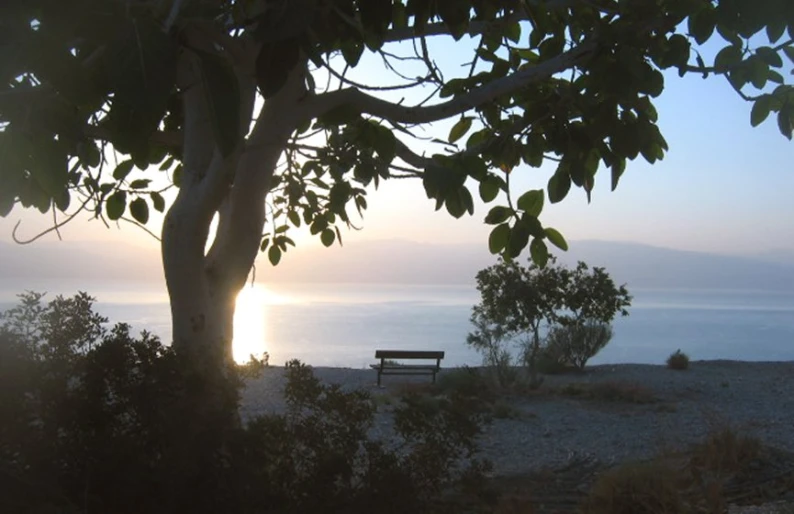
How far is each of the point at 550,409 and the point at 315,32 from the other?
12.7 meters

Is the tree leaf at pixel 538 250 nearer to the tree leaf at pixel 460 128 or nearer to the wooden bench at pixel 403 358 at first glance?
the tree leaf at pixel 460 128

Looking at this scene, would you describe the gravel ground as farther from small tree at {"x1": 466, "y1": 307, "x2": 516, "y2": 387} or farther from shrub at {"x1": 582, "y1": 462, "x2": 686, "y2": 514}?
shrub at {"x1": 582, "y1": 462, "x2": 686, "y2": 514}

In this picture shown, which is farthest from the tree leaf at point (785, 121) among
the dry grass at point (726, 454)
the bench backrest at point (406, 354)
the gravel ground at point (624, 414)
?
the bench backrest at point (406, 354)

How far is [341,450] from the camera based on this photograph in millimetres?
3275

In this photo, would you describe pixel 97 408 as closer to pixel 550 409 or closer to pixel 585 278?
pixel 550 409

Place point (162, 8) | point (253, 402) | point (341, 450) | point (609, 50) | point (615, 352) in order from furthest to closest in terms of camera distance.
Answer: point (615, 352) < point (253, 402) < point (341, 450) < point (609, 50) < point (162, 8)

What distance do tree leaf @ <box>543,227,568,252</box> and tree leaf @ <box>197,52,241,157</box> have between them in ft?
6.28

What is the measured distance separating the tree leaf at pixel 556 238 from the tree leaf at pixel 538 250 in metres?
0.04

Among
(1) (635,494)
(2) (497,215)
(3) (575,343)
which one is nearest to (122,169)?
(2) (497,215)

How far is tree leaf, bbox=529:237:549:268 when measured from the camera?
3.05m

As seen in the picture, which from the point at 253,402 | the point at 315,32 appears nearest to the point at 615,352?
the point at 253,402

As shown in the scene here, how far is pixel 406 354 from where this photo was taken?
18391mm

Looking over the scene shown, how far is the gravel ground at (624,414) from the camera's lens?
372 inches

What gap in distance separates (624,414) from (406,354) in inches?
252
